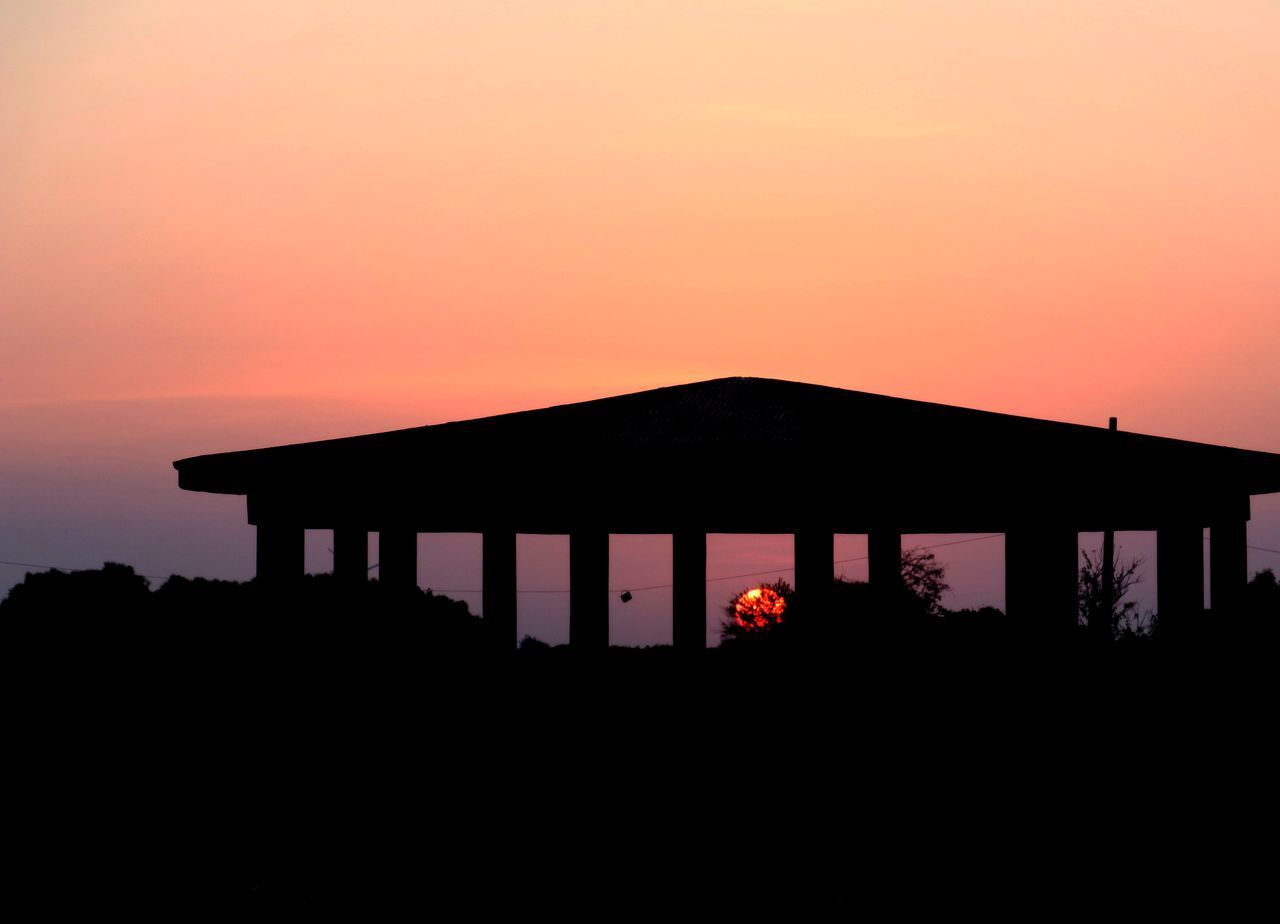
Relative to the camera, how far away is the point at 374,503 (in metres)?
24.3

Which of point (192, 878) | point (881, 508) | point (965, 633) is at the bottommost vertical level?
point (192, 878)

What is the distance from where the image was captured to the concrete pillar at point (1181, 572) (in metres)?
26.7

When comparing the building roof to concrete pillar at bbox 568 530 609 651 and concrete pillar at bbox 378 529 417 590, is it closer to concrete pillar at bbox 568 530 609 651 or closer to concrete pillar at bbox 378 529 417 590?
concrete pillar at bbox 568 530 609 651

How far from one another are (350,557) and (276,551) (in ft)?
9.31

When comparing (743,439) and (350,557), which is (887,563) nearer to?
(743,439)

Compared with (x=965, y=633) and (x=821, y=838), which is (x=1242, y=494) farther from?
(x=821, y=838)

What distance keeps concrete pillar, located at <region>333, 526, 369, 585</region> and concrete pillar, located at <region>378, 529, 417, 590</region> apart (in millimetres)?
1213

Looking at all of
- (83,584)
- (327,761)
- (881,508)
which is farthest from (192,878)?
(881,508)

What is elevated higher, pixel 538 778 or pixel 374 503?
pixel 374 503

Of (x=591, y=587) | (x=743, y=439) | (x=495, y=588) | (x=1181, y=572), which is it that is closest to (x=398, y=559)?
(x=495, y=588)

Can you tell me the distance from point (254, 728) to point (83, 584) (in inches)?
199

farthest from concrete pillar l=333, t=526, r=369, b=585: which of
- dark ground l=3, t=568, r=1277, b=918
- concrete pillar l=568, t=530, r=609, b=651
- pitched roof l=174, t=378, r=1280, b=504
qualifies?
concrete pillar l=568, t=530, r=609, b=651

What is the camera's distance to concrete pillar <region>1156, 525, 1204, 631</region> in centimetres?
2666

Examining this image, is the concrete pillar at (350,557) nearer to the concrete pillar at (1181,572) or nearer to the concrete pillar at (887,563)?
the concrete pillar at (887,563)
